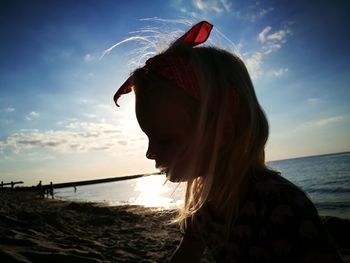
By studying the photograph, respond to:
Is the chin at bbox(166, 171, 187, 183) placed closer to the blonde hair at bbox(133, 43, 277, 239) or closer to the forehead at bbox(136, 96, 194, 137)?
the blonde hair at bbox(133, 43, 277, 239)

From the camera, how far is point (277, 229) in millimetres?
1160

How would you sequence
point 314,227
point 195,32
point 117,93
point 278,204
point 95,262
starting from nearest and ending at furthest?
point 314,227 → point 278,204 → point 195,32 → point 117,93 → point 95,262

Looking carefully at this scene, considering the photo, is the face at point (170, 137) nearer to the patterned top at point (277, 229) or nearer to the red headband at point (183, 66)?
the red headband at point (183, 66)

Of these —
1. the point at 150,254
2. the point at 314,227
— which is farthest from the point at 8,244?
the point at 314,227

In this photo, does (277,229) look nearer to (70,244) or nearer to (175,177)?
(175,177)

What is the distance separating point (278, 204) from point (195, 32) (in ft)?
3.39

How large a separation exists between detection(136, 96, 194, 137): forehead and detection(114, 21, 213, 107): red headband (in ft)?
0.32

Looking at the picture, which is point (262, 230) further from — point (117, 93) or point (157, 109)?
point (117, 93)

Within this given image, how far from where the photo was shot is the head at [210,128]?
1439mm

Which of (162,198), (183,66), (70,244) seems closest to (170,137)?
(183,66)

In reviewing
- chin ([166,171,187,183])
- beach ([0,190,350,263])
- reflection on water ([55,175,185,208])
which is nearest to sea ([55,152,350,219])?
reflection on water ([55,175,185,208])

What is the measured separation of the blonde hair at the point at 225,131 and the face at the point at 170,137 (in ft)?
0.14

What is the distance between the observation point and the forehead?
1.46 meters

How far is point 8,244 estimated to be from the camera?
12.3ft
